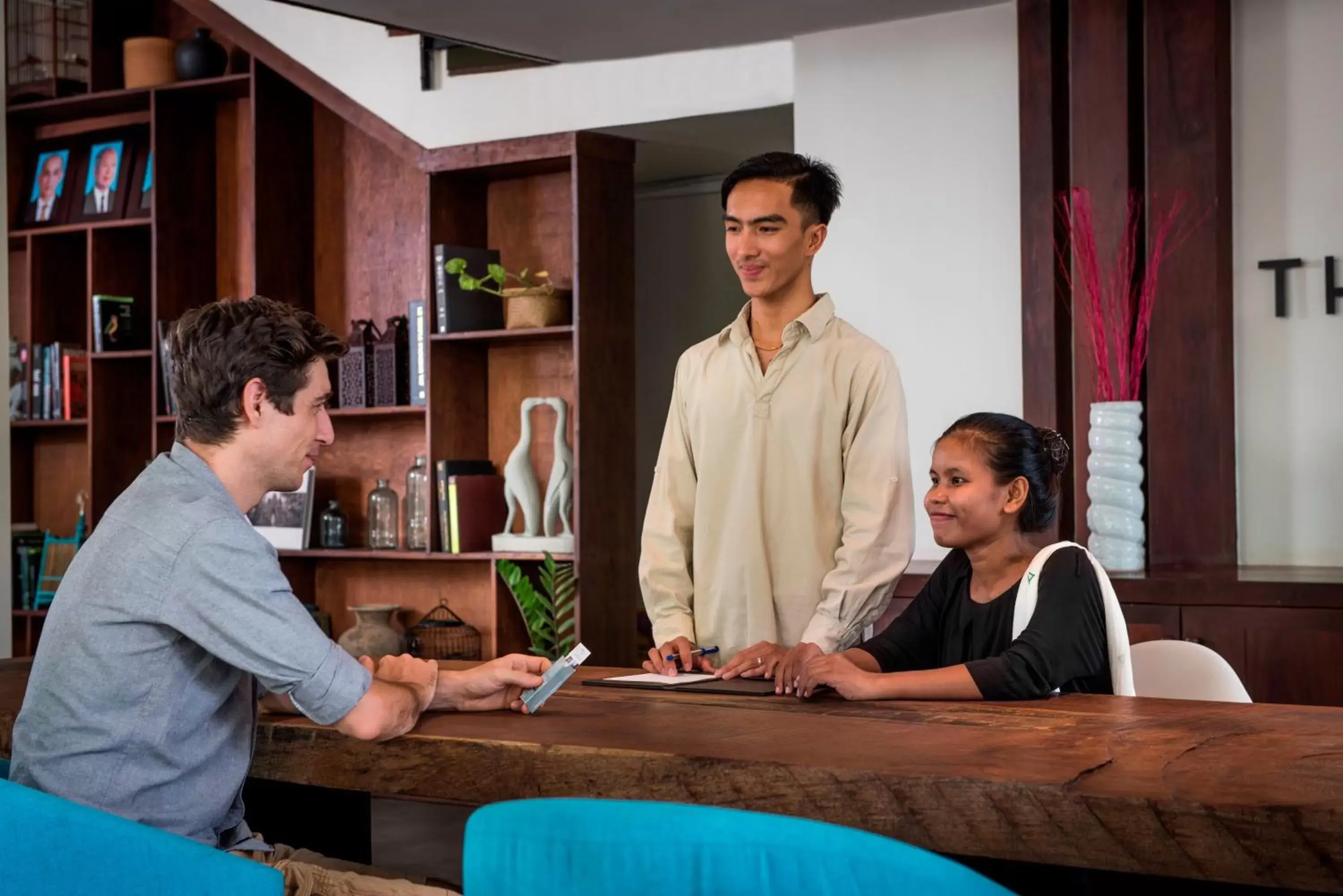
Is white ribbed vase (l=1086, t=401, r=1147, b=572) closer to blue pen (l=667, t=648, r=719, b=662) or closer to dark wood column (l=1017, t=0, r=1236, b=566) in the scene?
dark wood column (l=1017, t=0, r=1236, b=566)

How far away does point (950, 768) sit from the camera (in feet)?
4.94

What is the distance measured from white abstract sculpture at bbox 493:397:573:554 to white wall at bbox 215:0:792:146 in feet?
3.44

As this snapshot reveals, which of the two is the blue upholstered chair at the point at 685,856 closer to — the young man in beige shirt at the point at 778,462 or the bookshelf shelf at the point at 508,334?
the young man in beige shirt at the point at 778,462

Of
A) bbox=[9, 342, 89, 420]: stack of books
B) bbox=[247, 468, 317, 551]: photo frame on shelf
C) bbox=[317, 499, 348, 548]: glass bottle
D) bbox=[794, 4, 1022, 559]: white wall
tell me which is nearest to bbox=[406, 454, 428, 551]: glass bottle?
bbox=[317, 499, 348, 548]: glass bottle

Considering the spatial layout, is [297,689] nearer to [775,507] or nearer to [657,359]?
[775,507]

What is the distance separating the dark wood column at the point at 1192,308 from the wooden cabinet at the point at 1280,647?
0.41m

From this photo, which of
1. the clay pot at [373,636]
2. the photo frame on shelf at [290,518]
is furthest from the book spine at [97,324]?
the clay pot at [373,636]

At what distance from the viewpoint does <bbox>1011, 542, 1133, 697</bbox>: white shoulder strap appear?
213cm

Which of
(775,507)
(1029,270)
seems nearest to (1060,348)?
(1029,270)

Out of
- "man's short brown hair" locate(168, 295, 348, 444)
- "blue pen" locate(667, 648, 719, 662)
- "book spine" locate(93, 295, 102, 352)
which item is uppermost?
"book spine" locate(93, 295, 102, 352)

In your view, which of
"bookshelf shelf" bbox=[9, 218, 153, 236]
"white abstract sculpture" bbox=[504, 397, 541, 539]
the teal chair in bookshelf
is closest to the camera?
"white abstract sculpture" bbox=[504, 397, 541, 539]

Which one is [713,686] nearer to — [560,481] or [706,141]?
[560,481]

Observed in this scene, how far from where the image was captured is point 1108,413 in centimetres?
382

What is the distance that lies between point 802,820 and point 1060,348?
3.32 m
